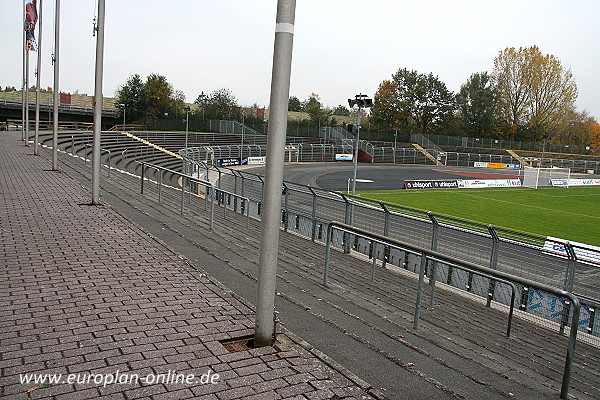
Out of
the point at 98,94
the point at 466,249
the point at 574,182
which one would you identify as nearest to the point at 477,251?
the point at 466,249

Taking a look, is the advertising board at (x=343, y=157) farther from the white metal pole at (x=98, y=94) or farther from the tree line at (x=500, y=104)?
the white metal pole at (x=98, y=94)

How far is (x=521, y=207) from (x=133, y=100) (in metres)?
55.0

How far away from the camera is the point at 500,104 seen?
90.1 m

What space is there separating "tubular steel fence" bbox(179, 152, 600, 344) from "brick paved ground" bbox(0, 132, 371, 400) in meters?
3.48

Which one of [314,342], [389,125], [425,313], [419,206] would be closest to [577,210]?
[419,206]

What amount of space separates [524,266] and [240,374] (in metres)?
7.41

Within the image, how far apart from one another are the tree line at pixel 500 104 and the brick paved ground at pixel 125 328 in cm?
8339

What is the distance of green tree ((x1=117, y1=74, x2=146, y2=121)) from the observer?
70.8 metres

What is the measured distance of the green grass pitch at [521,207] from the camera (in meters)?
25.2

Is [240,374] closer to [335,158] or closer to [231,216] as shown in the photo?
[231,216]

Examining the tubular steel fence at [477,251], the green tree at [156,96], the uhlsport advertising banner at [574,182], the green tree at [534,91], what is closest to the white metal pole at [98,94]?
the tubular steel fence at [477,251]

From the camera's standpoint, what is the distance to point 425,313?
7.29 meters

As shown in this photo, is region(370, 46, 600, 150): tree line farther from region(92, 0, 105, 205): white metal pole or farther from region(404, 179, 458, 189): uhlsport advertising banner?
region(92, 0, 105, 205): white metal pole

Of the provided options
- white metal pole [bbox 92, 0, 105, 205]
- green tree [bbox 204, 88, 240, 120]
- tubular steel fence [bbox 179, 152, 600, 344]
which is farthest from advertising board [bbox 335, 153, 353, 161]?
white metal pole [bbox 92, 0, 105, 205]
